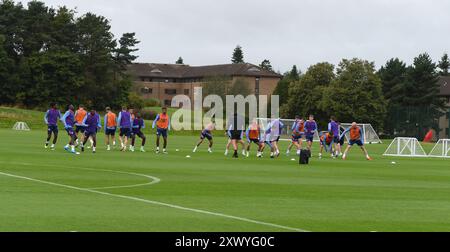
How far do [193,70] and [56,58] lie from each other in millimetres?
78846

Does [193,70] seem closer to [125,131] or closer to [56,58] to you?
[56,58]

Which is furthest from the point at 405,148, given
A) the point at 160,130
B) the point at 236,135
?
the point at 160,130

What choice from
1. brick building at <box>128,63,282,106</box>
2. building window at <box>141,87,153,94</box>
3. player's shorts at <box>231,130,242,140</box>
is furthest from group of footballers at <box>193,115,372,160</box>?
building window at <box>141,87,153,94</box>

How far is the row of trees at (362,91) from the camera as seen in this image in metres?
108

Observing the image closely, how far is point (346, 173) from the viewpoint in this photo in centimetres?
2647

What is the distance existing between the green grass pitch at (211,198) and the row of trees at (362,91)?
71.3 metres

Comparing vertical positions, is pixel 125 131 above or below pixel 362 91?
below

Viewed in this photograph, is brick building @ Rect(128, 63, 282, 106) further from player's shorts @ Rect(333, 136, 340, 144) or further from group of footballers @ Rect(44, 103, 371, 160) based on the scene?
group of footballers @ Rect(44, 103, 371, 160)

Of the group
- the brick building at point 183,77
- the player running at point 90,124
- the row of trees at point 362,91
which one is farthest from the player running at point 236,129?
the brick building at point 183,77

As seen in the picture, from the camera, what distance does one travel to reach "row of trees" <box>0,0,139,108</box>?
108 metres

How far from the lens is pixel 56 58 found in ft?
356

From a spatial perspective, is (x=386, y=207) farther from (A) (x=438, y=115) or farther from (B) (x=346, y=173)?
(A) (x=438, y=115)

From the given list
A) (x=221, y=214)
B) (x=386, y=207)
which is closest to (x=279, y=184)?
(x=386, y=207)

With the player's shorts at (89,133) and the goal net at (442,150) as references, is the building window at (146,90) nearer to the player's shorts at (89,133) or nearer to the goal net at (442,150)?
the goal net at (442,150)
